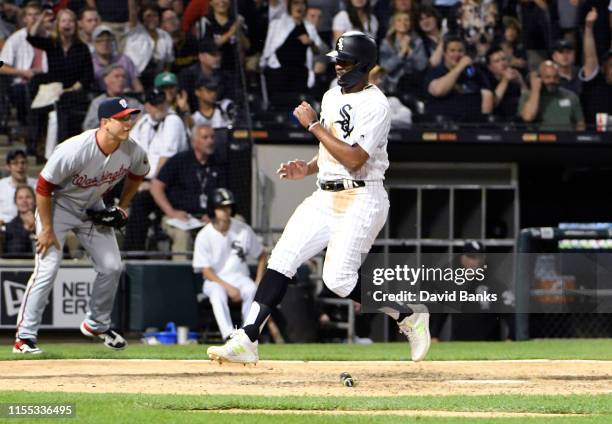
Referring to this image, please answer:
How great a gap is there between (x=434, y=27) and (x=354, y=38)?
8549mm

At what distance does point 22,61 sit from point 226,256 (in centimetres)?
364

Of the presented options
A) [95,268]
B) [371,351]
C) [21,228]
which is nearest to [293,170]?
[95,268]

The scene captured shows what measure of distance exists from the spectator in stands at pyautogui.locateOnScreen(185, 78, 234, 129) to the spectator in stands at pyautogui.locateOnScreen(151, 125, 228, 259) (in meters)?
0.46

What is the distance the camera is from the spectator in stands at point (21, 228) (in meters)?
12.3

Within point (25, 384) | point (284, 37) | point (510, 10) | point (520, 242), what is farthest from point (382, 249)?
point (25, 384)

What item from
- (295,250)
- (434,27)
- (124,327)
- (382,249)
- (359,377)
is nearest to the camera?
(295,250)

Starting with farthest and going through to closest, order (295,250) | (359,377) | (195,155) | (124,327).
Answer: (195,155)
(124,327)
(359,377)
(295,250)

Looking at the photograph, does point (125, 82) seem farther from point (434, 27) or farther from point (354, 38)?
point (354, 38)

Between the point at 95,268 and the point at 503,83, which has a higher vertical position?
the point at 503,83

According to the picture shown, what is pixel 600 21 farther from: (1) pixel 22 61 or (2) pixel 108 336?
(2) pixel 108 336

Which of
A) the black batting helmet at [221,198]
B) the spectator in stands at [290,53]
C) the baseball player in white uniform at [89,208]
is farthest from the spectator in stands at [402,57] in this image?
the baseball player in white uniform at [89,208]

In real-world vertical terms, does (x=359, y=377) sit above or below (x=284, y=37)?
below

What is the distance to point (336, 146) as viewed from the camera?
22.0 feet

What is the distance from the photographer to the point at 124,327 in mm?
12258
